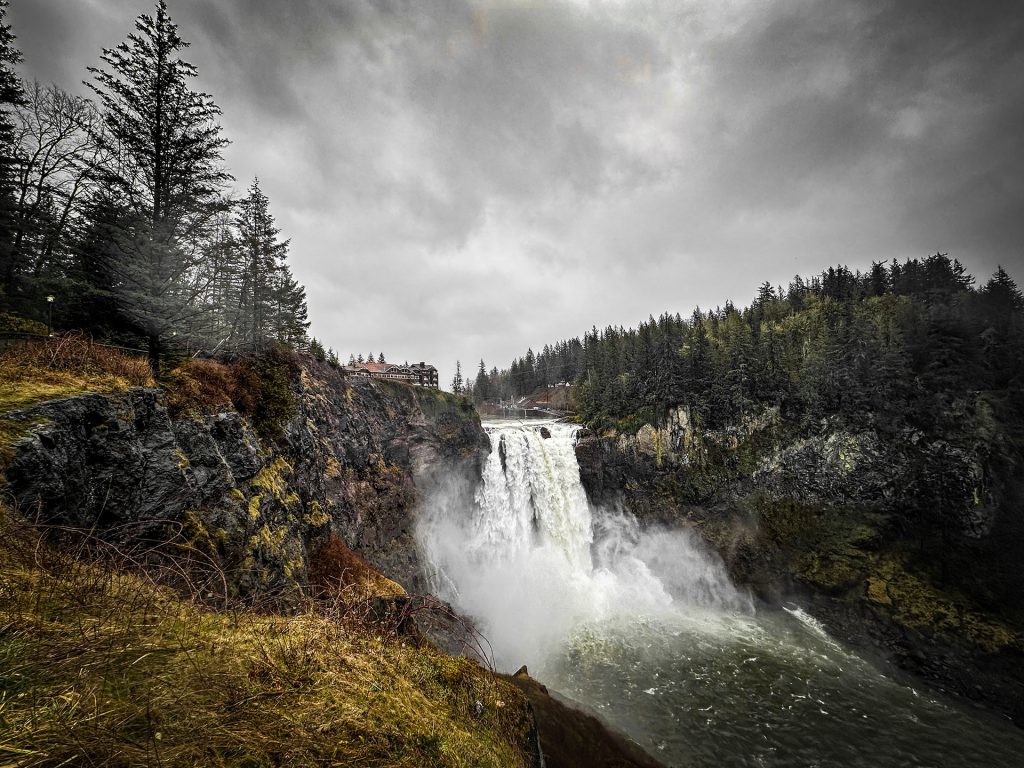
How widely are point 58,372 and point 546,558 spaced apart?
29739mm

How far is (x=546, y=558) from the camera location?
3002 cm

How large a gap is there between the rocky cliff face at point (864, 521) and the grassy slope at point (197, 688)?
31.8 m

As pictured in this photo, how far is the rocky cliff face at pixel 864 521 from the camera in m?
21.5

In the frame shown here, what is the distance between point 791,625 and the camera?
24.3 metres

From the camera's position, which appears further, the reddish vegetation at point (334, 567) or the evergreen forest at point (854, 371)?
the evergreen forest at point (854, 371)

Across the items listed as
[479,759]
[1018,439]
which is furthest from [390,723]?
[1018,439]

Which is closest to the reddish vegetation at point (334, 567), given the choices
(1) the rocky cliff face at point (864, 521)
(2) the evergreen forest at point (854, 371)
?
(1) the rocky cliff face at point (864, 521)

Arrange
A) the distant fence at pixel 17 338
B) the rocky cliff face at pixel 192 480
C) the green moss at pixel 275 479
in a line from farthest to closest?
the green moss at pixel 275 479
the distant fence at pixel 17 338
the rocky cliff face at pixel 192 480

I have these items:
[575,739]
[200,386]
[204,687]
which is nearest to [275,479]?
[200,386]

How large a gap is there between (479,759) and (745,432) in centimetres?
3809

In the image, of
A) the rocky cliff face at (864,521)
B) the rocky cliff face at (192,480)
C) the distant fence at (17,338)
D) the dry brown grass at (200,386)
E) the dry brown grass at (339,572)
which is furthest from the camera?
A: the rocky cliff face at (864,521)

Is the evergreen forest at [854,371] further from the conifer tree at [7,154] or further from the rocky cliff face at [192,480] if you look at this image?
the conifer tree at [7,154]

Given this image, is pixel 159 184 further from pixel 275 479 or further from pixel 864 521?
pixel 864 521

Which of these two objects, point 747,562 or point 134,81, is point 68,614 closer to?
point 134,81
